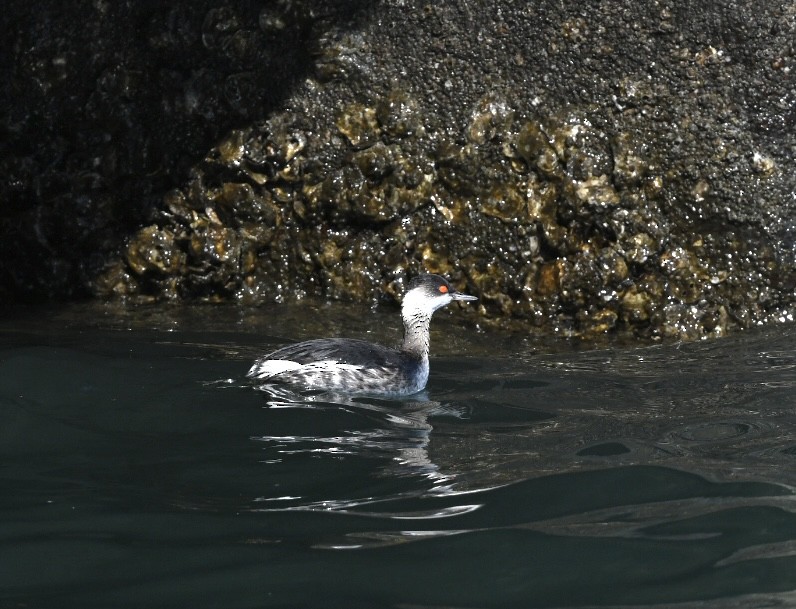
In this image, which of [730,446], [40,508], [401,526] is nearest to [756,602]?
[401,526]

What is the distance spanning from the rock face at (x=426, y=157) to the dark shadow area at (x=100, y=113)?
0.06 ft

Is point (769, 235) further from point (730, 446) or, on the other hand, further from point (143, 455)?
point (143, 455)

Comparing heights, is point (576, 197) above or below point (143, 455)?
above

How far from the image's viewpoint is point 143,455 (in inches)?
212

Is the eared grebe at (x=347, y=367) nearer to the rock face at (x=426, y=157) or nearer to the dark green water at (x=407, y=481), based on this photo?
the dark green water at (x=407, y=481)

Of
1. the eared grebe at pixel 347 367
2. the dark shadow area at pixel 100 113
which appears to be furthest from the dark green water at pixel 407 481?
the dark shadow area at pixel 100 113

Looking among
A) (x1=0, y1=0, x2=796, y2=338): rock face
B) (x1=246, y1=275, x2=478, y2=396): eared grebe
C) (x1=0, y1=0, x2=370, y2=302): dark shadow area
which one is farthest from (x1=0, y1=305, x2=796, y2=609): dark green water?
(x1=0, y1=0, x2=370, y2=302): dark shadow area

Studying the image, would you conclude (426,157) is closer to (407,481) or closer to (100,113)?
(100,113)

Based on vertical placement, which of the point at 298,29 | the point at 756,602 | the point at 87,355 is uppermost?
the point at 298,29

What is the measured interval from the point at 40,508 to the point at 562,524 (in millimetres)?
2084

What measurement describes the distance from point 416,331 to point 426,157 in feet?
5.02

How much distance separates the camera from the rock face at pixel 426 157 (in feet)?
26.4

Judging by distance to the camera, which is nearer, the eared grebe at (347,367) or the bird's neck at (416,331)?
the eared grebe at (347,367)

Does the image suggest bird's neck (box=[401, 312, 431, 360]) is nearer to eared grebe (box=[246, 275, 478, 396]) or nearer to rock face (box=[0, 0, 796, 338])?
eared grebe (box=[246, 275, 478, 396])
